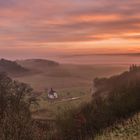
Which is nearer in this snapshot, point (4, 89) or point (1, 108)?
point (1, 108)

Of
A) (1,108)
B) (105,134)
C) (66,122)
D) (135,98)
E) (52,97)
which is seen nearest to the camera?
(105,134)

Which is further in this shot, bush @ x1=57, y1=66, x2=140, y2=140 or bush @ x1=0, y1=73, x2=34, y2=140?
bush @ x1=57, y1=66, x2=140, y2=140

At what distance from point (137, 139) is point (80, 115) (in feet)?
35.1

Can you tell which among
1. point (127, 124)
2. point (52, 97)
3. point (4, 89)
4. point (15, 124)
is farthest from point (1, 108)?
point (52, 97)

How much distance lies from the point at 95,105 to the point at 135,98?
522 centimetres

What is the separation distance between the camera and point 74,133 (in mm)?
38188

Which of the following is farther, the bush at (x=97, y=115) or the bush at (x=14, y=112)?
the bush at (x=97, y=115)

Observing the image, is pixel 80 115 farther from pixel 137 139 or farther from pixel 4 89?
pixel 4 89

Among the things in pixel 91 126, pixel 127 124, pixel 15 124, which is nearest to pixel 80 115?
pixel 91 126

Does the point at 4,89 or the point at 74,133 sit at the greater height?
the point at 4,89

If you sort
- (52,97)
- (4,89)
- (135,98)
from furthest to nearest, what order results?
(52,97) < (4,89) < (135,98)

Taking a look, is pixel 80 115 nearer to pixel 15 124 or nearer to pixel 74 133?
pixel 74 133

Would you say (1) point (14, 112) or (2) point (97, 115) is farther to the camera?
(1) point (14, 112)

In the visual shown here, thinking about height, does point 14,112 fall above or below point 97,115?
above
